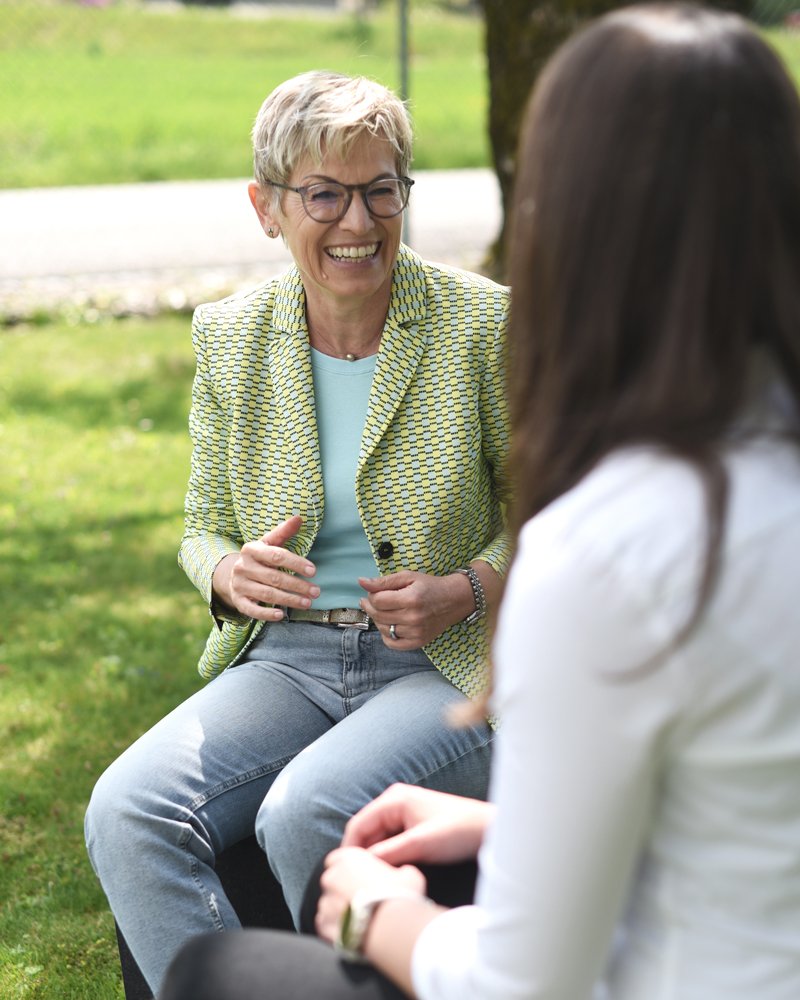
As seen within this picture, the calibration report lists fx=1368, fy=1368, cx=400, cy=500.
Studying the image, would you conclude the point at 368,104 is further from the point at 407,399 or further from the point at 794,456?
the point at 794,456

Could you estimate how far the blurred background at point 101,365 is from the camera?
328 cm

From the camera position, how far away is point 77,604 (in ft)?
14.6

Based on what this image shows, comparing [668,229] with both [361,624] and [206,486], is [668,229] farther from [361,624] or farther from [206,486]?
[206,486]

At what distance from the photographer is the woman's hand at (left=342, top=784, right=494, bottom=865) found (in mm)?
1674

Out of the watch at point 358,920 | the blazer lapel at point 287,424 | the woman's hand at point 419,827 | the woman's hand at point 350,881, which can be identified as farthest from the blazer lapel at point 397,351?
the watch at point 358,920

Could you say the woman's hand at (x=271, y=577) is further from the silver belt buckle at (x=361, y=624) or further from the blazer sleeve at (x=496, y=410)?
the blazer sleeve at (x=496, y=410)

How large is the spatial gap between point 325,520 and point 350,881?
0.99 meters

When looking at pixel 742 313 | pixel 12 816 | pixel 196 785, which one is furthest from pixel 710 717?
pixel 12 816

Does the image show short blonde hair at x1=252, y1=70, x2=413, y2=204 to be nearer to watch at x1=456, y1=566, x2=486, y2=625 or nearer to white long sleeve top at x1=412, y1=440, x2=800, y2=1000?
watch at x1=456, y1=566, x2=486, y2=625

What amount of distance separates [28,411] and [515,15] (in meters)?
2.72

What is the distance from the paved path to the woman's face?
543 centimetres

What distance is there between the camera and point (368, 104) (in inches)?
93.4

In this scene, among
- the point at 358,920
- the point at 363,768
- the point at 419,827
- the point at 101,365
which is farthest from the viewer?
the point at 101,365

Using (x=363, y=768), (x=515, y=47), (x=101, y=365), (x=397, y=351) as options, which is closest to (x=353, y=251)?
(x=397, y=351)
